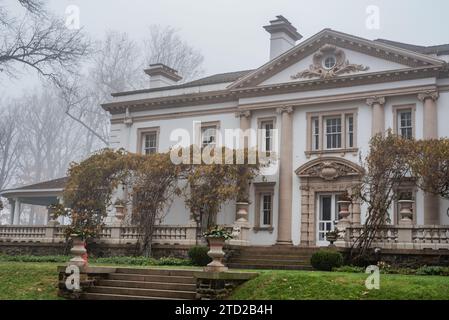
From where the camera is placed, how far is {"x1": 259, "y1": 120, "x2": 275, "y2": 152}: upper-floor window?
2931cm

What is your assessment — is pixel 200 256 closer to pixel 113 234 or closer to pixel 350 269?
pixel 350 269

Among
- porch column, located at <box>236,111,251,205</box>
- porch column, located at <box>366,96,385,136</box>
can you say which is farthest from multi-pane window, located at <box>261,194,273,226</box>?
porch column, located at <box>366,96,385,136</box>

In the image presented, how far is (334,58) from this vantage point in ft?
93.1

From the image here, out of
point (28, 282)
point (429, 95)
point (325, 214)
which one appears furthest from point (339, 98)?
point (28, 282)

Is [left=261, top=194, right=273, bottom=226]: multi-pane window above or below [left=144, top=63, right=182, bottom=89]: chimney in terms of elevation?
below

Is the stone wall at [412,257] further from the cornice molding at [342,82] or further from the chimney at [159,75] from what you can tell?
the chimney at [159,75]

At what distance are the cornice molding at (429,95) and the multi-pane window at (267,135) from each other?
22.8 ft

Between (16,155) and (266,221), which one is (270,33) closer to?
(266,221)

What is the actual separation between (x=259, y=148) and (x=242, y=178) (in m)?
2.55

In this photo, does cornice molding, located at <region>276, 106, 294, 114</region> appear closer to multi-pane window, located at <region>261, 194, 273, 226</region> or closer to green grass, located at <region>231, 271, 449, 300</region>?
multi-pane window, located at <region>261, 194, 273, 226</region>

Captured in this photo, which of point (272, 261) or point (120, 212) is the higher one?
point (120, 212)

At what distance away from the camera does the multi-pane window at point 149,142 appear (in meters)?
32.9

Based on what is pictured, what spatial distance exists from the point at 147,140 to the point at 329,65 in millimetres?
10565

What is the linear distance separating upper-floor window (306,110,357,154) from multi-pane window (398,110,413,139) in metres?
1.91
